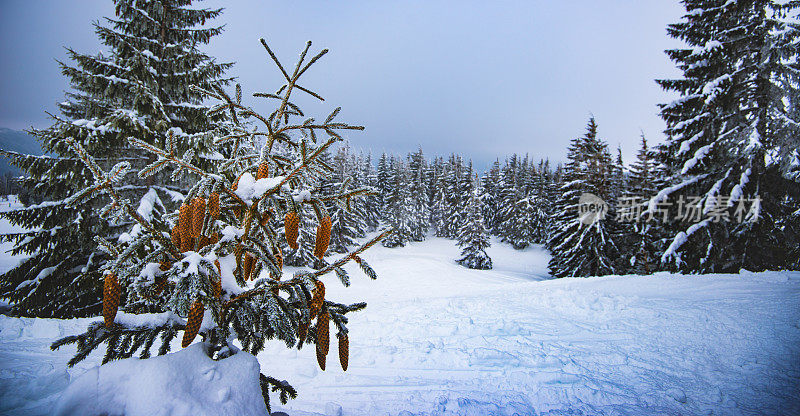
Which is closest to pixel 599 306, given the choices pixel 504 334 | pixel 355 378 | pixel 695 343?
pixel 695 343

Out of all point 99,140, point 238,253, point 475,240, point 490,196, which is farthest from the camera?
point 490,196

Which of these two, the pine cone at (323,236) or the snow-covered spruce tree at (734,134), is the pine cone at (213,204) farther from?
the snow-covered spruce tree at (734,134)

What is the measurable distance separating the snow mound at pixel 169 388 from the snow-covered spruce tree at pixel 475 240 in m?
30.3

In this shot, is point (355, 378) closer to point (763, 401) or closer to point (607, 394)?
point (607, 394)

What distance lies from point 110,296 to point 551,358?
5.38 m

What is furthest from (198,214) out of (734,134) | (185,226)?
(734,134)

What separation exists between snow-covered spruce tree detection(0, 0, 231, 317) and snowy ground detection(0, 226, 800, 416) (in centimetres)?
190

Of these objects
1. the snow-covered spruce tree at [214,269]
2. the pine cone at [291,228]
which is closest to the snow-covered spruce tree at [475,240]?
the snow-covered spruce tree at [214,269]

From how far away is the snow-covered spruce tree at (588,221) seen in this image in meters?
19.7

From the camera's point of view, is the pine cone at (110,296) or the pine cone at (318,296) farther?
the pine cone at (318,296)

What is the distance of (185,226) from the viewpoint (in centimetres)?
156

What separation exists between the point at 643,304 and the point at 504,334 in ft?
12.6

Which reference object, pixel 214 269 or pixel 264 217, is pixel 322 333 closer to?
pixel 214 269

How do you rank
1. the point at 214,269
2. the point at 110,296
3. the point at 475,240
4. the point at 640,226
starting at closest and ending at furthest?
the point at 110,296
the point at 214,269
the point at 640,226
the point at 475,240
